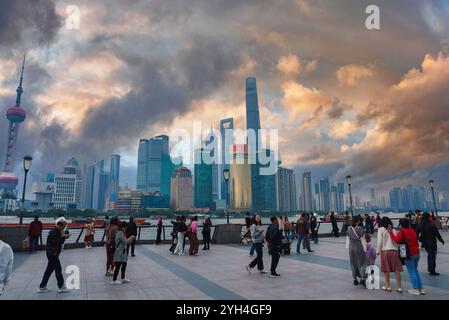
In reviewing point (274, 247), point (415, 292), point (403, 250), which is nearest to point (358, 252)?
point (403, 250)

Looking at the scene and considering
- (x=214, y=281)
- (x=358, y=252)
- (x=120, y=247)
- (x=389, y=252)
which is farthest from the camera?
(x=214, y=281)

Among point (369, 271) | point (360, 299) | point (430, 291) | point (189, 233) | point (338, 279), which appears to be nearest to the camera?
point (360, 299)

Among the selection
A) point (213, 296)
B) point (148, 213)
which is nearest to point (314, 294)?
point (213, 296)

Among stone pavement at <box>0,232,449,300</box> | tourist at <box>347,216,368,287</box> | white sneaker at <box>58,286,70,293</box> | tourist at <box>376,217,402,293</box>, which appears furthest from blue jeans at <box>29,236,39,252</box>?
tourist at <box>376,217,402,293</box>

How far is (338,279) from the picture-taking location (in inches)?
380

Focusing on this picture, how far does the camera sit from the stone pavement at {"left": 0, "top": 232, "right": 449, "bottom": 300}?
7.90 metres

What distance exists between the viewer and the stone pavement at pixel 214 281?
790cm

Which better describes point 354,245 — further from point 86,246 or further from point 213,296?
point 86,246

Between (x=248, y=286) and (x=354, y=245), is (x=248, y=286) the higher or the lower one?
the lower one

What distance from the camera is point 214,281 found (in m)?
9.59

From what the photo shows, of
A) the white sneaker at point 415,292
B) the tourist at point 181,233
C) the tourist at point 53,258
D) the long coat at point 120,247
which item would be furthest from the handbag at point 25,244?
the white sneaker at point 415,292

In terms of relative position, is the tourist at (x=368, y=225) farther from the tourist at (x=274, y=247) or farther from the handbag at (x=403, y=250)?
the handbag at (x=403, y=250)

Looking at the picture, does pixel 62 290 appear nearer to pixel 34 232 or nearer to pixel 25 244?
pixel 34 232

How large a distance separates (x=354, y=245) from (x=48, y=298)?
8.67 meters
